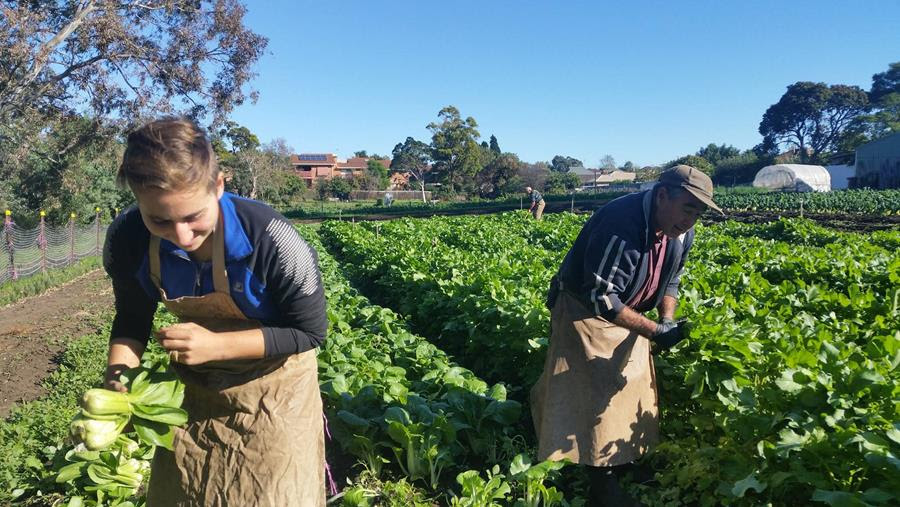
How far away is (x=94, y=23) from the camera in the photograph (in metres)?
15.5

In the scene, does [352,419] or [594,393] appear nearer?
[594,393]

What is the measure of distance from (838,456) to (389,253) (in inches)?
372

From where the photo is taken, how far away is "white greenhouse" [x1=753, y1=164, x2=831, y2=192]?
49900 mm

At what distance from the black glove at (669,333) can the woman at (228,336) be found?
1.78 metres

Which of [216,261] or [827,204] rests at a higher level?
[216,261]

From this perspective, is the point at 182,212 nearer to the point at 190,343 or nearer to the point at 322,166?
the point at 190,343

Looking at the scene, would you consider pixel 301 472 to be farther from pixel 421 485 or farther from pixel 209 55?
pixel 209 55

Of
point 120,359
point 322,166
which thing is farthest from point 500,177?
point 120,359

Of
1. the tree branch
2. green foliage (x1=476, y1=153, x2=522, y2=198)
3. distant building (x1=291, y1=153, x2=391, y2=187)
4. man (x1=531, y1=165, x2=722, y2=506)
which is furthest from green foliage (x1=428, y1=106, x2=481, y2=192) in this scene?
man (x1=531, y1=165, x2=722, y2=506)

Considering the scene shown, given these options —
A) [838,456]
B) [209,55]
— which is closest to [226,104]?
[209,55]

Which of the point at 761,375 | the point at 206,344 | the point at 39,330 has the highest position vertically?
the point at 206,344

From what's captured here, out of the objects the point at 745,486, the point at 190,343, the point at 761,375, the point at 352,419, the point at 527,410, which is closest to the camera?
the point at 190,343

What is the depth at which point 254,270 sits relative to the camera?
5.98ft

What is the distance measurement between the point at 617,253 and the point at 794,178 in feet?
184
